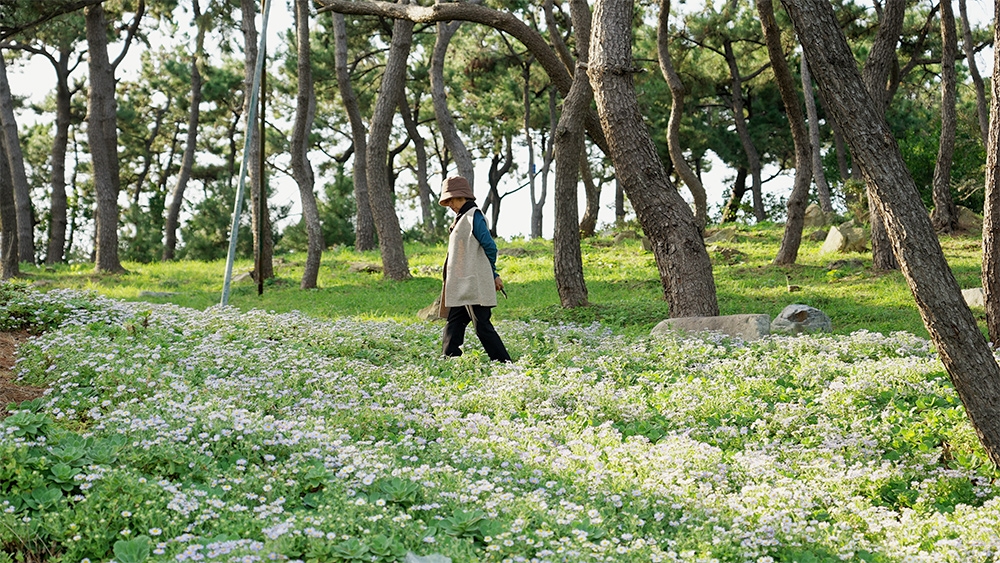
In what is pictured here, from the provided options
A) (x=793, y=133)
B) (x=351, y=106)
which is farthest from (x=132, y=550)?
(x=351, y=106)

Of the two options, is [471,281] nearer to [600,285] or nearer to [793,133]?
[600,285]

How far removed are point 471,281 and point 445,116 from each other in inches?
470

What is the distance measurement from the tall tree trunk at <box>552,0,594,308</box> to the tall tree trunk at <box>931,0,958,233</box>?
4901 mm

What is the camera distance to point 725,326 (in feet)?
31.2

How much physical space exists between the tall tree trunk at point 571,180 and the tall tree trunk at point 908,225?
6639mm

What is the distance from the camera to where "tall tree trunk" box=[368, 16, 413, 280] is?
16641 mm

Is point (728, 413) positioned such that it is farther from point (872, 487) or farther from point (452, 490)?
point (452, 490)

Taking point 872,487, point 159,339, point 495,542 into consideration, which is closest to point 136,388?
point 159,339

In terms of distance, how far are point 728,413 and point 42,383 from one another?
5.16 m

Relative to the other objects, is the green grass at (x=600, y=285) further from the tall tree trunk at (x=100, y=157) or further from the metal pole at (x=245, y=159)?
the metal pole at (x=245, y=159)

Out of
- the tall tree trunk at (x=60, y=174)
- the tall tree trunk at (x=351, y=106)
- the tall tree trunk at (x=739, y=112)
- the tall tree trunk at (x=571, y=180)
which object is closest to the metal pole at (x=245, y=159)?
the tall tree trunk at (x=351, y=106)

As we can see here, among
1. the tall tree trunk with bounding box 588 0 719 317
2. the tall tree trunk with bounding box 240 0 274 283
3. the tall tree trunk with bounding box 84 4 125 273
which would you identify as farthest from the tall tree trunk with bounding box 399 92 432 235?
the tall tree trunk with bounding box 588 0 719 317

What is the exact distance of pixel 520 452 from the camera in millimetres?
5375

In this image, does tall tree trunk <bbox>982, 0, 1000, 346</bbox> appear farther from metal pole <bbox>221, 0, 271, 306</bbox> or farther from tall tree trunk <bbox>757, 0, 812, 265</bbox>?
metal pole <bbox>221, 0, 271, 306</bbox>
